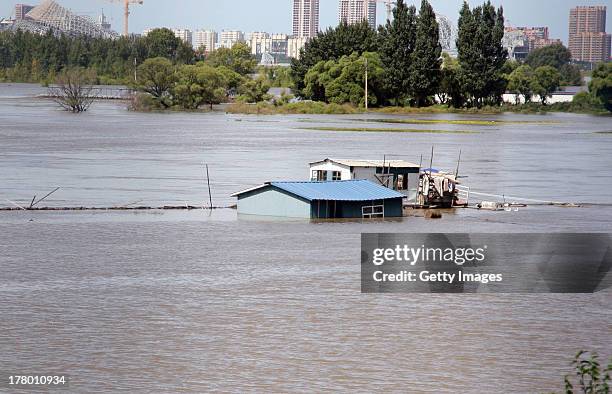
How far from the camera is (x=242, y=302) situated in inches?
720

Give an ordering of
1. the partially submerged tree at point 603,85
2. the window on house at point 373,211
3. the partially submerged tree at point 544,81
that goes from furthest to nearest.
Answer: the partially submerged tree at point 544,81 < the partially submerged tree at point 603,85 < the window on house at point 373,211

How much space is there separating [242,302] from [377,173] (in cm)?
1156

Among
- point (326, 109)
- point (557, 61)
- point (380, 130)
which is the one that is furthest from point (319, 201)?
point (557, 61)

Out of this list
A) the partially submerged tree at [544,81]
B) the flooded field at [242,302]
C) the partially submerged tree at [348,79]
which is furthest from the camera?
the partially submerged tree at [544,81]

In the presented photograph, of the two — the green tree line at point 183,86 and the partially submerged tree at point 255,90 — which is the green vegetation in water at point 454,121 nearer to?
the green tree line at point 183,86

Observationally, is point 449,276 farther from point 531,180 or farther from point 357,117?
point 357,117

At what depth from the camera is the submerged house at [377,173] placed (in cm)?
2922

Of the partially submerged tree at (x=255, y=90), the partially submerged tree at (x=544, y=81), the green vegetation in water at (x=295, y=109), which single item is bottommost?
the green vegetation in water at (x=295, y=109)

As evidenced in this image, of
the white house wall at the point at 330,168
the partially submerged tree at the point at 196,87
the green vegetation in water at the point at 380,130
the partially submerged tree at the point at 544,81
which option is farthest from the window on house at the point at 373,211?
the partially submerged tree at the point at 544,81

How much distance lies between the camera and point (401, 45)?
78.2 m

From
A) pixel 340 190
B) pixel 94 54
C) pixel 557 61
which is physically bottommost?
pixel 340 190

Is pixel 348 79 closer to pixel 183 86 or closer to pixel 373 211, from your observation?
pixel 183 86

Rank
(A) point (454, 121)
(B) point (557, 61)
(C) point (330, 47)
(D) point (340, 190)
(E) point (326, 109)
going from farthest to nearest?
(B) point (557, 61)
(C) point (330, 47)
(E) point (326, 109)
(A) point (454, 121)
(D) point (340, 190)

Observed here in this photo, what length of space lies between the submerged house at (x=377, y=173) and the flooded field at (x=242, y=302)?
1682mm
